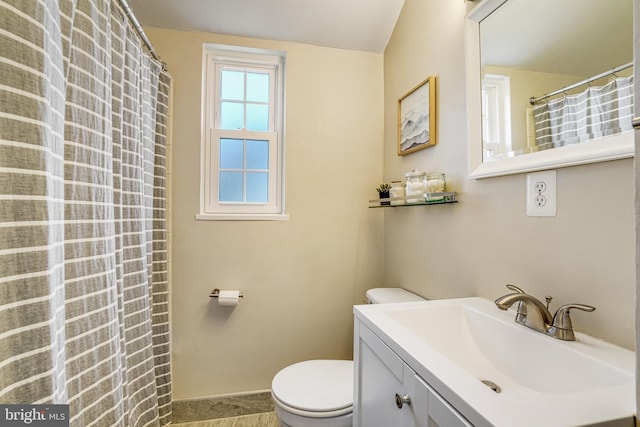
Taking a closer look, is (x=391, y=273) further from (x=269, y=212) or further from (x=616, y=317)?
(x=616, y=317)

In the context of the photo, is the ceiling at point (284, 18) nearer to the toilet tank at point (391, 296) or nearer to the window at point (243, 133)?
the window at point (243, 133)

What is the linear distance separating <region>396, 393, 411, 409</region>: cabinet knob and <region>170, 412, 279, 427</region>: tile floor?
127 centimetres

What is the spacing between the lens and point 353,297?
1.96 metres

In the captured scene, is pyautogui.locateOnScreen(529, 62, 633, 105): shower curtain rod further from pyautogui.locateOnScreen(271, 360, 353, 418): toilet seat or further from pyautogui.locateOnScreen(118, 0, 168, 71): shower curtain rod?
pyautogui.locateOnScreen(118, 0, 168, 71): shower curtain rod

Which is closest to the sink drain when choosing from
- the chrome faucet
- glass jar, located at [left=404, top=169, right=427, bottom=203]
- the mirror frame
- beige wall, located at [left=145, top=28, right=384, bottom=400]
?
the chrome faucet

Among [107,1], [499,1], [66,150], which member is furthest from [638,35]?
[107,1]

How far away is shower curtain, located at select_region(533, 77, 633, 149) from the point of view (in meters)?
0.75

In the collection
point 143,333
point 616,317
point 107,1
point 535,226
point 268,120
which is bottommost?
point 143,333

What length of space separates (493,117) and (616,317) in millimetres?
729

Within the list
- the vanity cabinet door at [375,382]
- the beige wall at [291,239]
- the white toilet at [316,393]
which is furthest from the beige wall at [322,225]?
the vanity cabinet door at [375,382]

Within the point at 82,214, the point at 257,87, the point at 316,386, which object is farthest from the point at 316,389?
the point at 257,87

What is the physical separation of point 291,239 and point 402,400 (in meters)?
1.22

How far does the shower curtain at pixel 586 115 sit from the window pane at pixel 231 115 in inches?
61.0

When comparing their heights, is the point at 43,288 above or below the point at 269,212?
below
